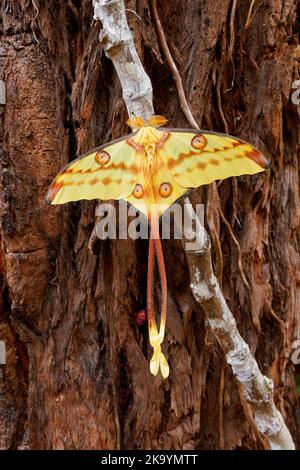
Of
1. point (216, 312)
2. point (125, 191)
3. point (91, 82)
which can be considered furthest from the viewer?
point (91, 82)

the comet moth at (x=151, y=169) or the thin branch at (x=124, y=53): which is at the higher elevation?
the thin branch at (x=124, y=53)

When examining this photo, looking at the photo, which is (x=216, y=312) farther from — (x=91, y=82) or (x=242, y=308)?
(x=91, y=82)

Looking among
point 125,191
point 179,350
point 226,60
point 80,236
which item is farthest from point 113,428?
point 226,60

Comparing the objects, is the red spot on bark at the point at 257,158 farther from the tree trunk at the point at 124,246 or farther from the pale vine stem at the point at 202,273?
the tree trunk at the point at 124,246

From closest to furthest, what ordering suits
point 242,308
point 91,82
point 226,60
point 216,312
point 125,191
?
point 125,191
point 216,312
point 91,82
point 226,60
point 242,308

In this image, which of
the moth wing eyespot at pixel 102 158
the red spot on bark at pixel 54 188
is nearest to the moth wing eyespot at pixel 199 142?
the moth wing eyespot at pixel 102 158

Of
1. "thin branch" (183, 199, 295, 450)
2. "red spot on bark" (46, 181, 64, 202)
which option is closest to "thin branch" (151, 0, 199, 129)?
"thin branch" (183, 199, 295, 450)

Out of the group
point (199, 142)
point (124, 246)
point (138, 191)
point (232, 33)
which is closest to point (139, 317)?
point (124, 246)
